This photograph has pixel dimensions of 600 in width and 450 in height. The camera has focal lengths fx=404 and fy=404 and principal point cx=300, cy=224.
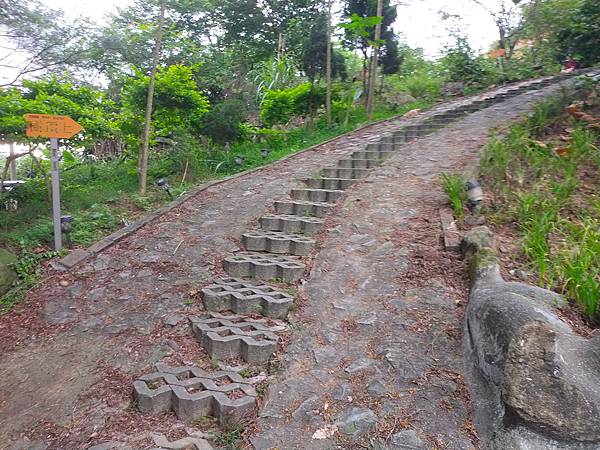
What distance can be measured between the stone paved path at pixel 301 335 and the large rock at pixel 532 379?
0.68 feet

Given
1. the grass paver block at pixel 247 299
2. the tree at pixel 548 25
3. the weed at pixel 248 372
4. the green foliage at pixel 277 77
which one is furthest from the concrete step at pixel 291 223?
the tree at pixel 548 25

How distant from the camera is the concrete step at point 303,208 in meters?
4.68

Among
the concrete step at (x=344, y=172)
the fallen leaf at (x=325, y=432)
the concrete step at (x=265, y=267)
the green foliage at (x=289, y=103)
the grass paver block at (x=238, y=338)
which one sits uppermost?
the green foliage at (x=289, y=103)

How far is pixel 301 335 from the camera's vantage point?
2844mm

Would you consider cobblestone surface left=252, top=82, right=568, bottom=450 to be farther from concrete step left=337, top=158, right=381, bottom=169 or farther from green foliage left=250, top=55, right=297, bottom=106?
green foliage left=250, top=55, right=297, bottom=106

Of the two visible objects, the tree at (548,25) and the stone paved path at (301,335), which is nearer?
the stone paved path at (301,335)

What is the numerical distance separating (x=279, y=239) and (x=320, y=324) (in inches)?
53.7

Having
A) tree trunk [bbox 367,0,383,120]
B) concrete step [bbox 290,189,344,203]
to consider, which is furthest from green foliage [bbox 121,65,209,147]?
tree trunk [bbox 367,0,383,120]

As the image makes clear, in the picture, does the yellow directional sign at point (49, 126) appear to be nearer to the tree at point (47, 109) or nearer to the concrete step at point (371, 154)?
the tree at point (47, 109)

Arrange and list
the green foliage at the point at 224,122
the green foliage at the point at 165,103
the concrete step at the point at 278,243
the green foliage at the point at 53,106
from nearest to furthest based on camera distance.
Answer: the concrete step at the point at 278,243 → the green foliage at the point at 53,106 → the green foliage at the point at 165,103 → the green foliage at the point at 224,122

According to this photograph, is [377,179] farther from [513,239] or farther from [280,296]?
[280,296]

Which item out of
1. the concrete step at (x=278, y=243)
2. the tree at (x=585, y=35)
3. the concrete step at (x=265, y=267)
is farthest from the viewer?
the tree at (x=585, y=35)

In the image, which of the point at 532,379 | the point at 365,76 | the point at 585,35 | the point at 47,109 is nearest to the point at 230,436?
the point at 532,379

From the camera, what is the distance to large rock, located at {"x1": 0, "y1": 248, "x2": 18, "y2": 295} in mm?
3855
